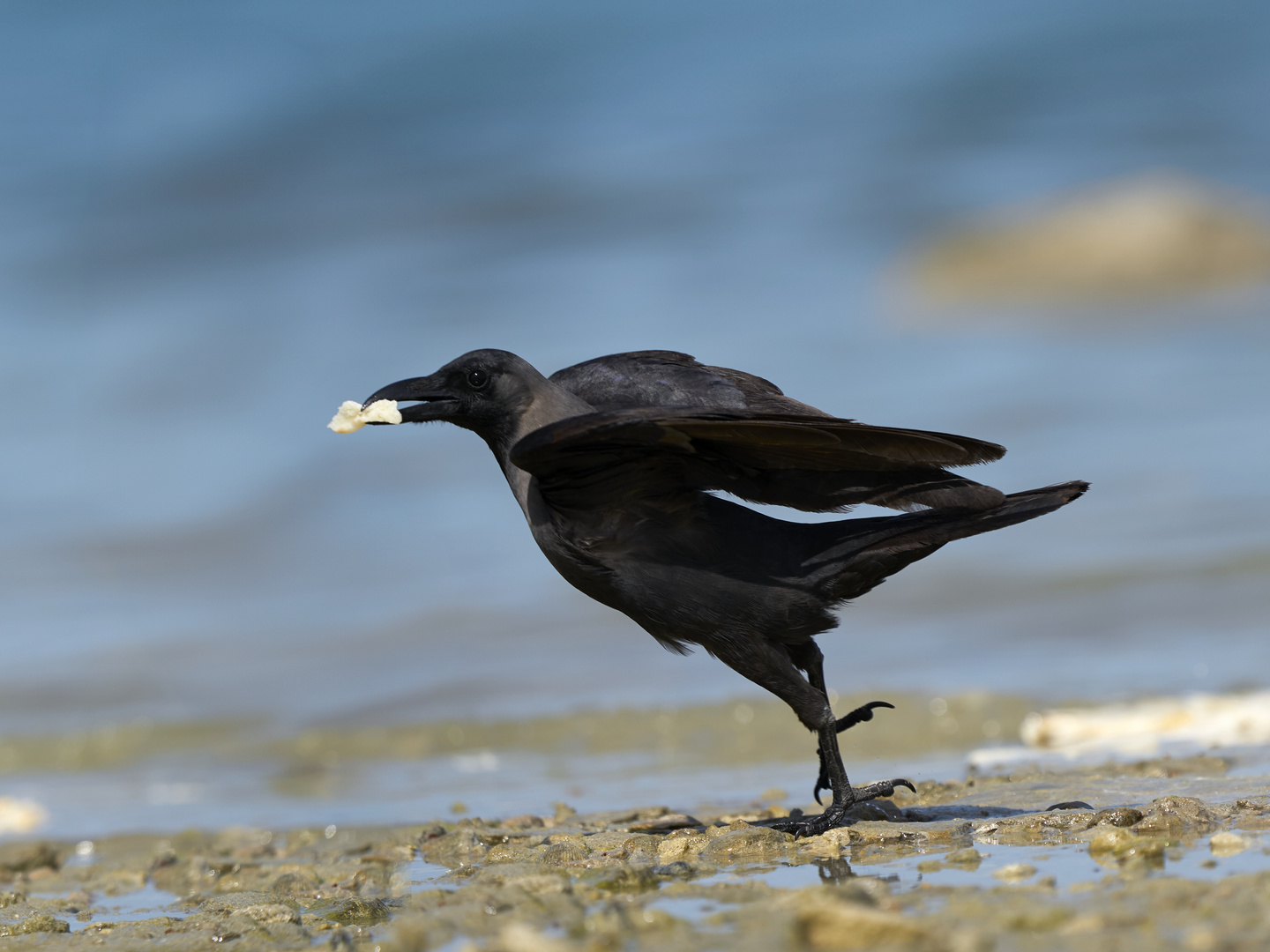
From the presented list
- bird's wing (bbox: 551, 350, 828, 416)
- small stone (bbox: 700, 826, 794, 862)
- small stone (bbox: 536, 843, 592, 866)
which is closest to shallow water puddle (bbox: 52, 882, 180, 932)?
small stone (bbox: 536, 843, 592, 866)

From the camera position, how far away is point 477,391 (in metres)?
4.73

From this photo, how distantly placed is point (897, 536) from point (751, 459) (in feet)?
1.88

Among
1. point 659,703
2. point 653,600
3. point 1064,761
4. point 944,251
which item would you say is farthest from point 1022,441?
point 944,251

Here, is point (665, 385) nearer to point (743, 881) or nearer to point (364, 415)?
point (364, 415)

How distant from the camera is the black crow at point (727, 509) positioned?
14.3 feet

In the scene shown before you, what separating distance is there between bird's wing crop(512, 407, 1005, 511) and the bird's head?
40cm

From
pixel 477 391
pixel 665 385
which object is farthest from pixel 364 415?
pixel 665 385

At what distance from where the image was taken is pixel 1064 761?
6445 millimetres

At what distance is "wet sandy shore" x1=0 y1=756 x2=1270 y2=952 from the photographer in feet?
9.84

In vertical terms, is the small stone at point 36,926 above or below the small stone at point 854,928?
above

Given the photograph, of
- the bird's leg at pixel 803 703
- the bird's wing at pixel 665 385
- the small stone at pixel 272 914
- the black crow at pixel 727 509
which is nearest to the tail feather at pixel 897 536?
the black crow at pixel 727 509

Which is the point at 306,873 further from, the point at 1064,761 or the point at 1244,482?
the point at 1244,482

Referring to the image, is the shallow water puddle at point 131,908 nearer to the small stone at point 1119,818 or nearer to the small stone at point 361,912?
the small stone at point 361,912

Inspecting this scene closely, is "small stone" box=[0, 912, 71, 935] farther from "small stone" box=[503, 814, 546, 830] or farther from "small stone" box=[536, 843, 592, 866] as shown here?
"small stone" box=[503, 814, 546, 830]
